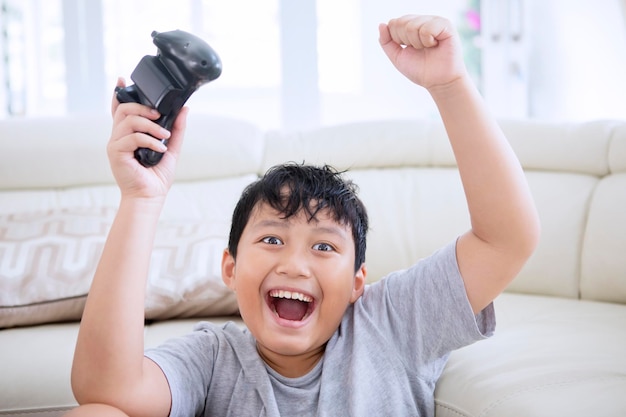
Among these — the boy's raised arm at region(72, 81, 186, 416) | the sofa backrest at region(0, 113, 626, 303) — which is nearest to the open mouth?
the boy's raised arm at region(72, 81, 186, 416)

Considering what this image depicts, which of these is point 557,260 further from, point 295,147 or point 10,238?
point 10,238

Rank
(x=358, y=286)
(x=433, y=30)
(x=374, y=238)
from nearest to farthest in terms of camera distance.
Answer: (x=433, y=30), (x=358, y=286), (x=374, y=238)

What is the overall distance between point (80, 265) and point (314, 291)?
80cm

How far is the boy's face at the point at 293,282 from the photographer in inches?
41.6

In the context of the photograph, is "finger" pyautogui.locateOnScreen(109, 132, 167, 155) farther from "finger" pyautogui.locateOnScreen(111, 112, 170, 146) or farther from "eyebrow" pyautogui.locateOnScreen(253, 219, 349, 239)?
"eyebrow" pyautogui.locateOnScreen(253, 219, 349, 239)

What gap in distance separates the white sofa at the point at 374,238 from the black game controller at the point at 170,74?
614 millimetres

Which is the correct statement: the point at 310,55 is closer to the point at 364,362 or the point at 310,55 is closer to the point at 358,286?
the point at 358,286

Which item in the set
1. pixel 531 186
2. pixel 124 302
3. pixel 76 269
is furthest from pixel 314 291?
pixel 531 186

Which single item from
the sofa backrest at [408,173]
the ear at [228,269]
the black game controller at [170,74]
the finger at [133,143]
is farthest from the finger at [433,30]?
the sofa backrest at [408,173]

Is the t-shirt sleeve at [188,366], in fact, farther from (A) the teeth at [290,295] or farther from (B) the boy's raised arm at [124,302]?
(A) the teeth at [290,295]

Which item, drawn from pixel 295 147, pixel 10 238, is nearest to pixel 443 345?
pixel 10 238

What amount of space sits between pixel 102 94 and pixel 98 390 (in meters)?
2.61

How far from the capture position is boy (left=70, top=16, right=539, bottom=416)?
954 mm

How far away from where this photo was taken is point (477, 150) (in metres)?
0.98
